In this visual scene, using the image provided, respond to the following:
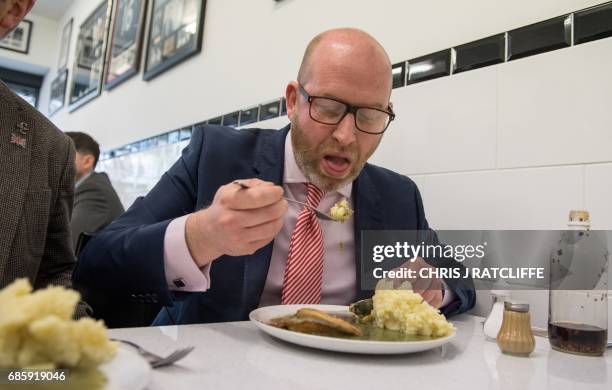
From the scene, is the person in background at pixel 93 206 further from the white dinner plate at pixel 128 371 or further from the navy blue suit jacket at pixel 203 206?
the white dinner plate at pixel 128 371

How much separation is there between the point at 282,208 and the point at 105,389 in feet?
1.64

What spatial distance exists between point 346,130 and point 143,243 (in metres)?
0.59

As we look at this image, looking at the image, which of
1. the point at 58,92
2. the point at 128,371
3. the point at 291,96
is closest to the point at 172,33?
the point at 291,96

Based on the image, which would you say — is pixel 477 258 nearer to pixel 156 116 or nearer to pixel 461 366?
pixel 461 366

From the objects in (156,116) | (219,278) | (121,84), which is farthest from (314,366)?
(121,84)

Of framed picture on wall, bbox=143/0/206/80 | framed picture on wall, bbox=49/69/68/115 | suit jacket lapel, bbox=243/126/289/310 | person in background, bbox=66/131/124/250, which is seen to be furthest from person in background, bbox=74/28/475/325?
framed picture on wall, bbox=49/69/68/115

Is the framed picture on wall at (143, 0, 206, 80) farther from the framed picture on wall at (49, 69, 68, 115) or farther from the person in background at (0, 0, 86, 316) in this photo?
the framed picture on wall at (49, 69, 68, 115)

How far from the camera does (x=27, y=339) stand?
37 centimetres

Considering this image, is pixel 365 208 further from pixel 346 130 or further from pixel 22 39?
pixel 22 39

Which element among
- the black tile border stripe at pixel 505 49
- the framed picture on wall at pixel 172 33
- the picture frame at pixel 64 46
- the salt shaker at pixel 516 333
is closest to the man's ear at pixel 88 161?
the framed picture on wall at pixel 172 33

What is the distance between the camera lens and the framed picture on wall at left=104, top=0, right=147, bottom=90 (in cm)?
369

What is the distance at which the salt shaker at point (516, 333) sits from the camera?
877mm

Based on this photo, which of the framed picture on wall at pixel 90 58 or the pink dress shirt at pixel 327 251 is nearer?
the pink dress shirt at pixel 327 251

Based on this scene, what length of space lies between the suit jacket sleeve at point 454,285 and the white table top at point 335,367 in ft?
1.03
